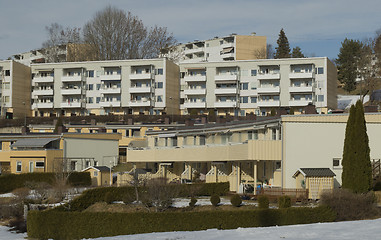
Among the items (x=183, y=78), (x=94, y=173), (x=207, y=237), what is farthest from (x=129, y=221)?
(x=183, y=78)

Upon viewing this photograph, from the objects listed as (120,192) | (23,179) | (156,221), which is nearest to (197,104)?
(23,179)

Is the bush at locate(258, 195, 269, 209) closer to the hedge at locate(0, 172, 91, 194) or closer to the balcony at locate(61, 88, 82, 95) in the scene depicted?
the hedge at locate(0, 172, 91, 194)

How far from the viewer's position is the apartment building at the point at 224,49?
14288 centimetres

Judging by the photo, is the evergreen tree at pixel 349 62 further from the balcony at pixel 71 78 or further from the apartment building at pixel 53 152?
the apartment building at pixel 53 152

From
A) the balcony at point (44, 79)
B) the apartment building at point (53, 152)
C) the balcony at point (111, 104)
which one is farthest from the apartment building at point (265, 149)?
Result: the balcony at point (44, 79)

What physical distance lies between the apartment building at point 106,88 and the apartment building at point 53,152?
113 feet

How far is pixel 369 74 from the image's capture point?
422 ft

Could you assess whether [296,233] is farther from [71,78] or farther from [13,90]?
[13,90]

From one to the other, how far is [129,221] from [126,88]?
272ft

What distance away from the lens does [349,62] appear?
14225cm

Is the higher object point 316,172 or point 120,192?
point 316,172

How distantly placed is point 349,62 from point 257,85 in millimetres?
38824

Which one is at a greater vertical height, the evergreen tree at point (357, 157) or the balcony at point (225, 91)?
the balcony at point (225, 91)

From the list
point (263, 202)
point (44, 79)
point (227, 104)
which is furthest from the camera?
point (44, 79)
